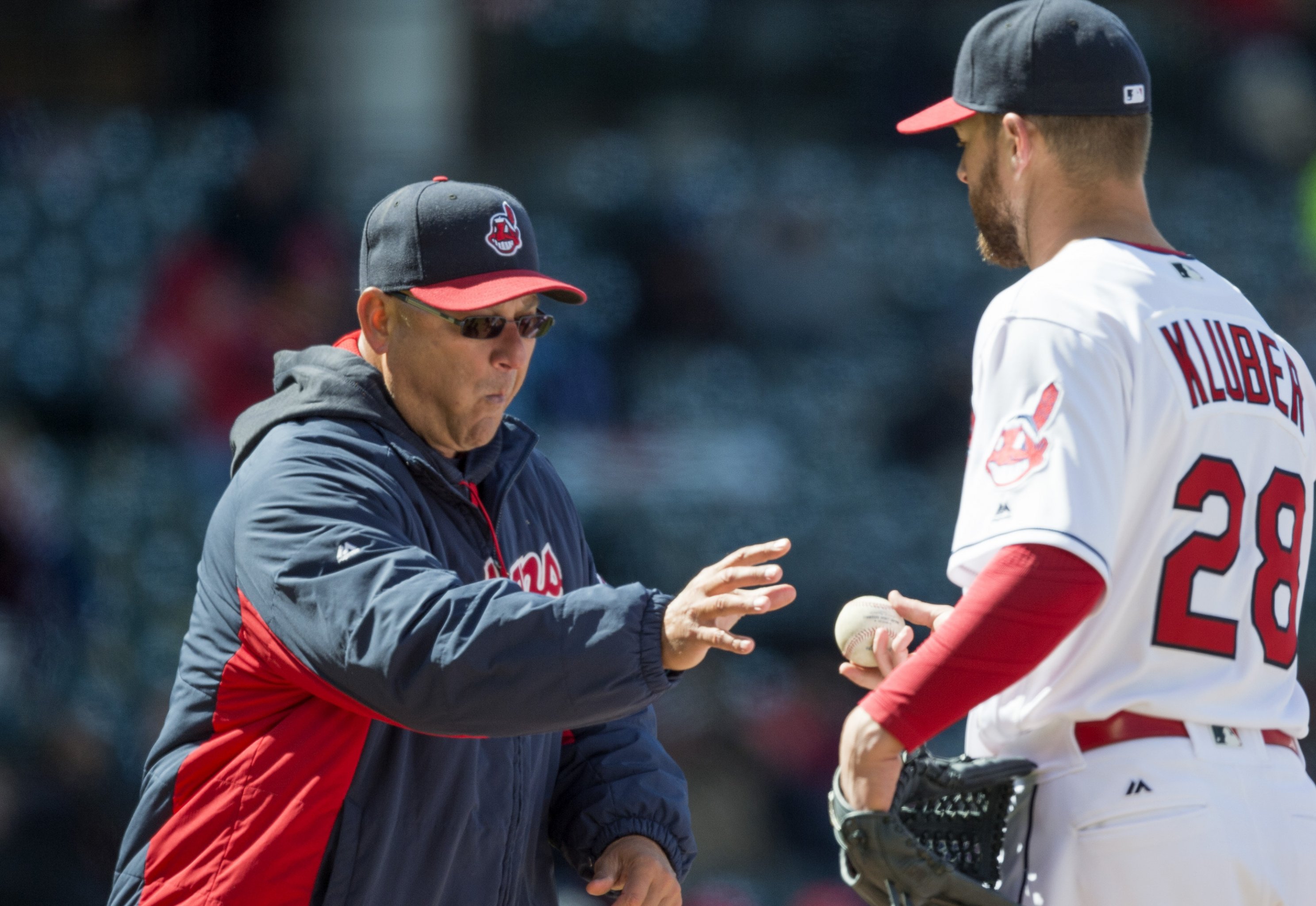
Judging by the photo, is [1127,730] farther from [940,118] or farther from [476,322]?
[476,322]

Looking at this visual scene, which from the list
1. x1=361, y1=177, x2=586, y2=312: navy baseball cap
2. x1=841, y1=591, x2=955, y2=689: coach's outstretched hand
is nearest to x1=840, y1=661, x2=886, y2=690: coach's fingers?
x1=841, y1=591, x2=955, y2=689: coach's outstretched hand

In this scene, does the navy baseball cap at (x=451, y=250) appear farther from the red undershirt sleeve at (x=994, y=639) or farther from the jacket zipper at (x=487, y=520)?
the red undershirt sleeve at (x=994, y=639)

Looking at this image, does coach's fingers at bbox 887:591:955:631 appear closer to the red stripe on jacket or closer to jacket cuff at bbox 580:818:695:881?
jacket cuff at bbox 580:818:695:881

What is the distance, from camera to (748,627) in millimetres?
6438

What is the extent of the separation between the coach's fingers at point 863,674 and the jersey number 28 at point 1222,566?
1.44 ft

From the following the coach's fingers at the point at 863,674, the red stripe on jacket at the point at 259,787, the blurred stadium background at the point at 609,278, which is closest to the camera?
the red stripe on jacket at the point at 259,787

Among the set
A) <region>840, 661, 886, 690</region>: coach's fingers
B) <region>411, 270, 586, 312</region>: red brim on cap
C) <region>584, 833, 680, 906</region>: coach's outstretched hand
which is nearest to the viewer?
<region>840, 661, 886, 690</region>: coach's fingers

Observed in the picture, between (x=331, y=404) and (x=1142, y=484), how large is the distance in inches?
48.6

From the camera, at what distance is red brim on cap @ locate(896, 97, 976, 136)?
2.31m

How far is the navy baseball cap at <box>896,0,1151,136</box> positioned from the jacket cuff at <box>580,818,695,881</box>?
1326mm

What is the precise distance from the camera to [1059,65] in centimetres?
219

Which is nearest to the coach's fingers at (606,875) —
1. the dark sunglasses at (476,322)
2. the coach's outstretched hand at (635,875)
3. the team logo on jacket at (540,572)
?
the coach's outstretched hand at (635,875)

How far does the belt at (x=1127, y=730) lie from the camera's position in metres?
2.03

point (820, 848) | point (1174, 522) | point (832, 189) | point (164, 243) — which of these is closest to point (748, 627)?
point (820, 848)
